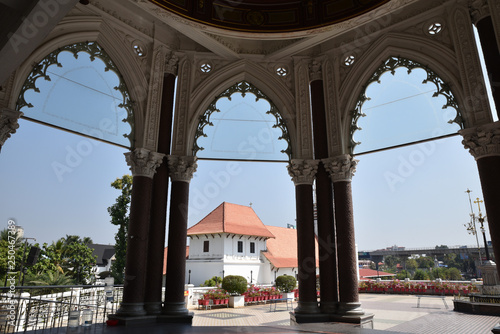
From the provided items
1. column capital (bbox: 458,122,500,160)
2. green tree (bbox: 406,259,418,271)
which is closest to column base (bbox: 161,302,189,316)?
column capital (bbox: 458,122,500,160)

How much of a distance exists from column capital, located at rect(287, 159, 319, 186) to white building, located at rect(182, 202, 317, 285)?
65.7 feet

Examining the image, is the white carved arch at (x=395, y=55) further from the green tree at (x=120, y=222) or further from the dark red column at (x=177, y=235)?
the green tree at (x=120, y=222)

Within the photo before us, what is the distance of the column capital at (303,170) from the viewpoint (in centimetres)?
Result: 849

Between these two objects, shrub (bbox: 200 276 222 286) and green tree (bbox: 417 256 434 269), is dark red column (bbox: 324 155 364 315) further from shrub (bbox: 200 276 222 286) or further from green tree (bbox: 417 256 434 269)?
green tree (bbox: 417 256 434 269)

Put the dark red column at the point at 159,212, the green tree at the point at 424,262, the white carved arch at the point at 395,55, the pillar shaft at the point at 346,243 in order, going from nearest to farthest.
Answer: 1. the white carved arch at the point at 395,55
2. the dark red column at the point at 159,212
3. the pillar shaft at the point at 346,243
4. the green tree at the point at 424,262

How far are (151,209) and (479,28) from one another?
793 centimetres

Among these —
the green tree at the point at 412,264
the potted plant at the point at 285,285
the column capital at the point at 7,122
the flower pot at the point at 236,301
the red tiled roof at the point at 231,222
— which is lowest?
the flower pot at the point at 236,301

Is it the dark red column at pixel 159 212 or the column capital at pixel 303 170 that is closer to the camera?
the dark red column at pixel 159 212

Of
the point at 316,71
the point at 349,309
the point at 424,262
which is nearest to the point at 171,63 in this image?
the point at 316,71

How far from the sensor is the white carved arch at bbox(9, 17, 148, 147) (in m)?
6.82

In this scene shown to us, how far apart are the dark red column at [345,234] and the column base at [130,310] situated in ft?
14.1

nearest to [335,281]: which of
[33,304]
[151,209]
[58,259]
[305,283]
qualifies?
[305,283]

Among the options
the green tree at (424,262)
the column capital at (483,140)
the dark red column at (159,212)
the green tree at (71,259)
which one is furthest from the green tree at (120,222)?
the green tree at (424,262)

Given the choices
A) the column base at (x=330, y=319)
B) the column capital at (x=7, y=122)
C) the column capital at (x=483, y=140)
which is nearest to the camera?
the column capital at (x=7, y=122)
